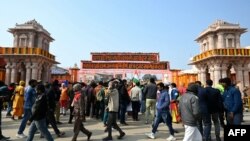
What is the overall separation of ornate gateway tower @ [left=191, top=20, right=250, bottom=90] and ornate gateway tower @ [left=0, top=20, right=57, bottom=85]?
21776 mm

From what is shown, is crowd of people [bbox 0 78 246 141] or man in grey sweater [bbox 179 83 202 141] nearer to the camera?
man in grey sweater [bbox 179 83 202 141]

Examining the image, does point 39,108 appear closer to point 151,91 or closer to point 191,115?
point 191,115

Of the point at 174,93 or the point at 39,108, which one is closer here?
the point at 39,108

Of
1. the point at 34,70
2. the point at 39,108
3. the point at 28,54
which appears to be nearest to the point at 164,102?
the point at 39,108

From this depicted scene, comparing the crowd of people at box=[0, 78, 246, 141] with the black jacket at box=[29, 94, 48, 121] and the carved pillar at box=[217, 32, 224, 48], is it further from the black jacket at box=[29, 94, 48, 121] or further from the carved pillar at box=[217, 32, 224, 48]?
the carved pillar at box=[217, 32, 224, 48]

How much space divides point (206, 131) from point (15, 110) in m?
8.19

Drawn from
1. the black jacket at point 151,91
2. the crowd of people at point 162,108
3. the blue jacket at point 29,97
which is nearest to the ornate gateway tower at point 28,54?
the crowd of people at point 162,108

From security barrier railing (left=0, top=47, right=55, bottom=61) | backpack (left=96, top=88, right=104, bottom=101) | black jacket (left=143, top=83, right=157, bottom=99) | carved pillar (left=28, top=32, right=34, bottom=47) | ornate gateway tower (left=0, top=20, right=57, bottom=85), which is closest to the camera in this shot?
black jacket (left=143, top=83, right=157, bottom=99)

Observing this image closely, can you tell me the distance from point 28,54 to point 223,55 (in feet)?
79.9

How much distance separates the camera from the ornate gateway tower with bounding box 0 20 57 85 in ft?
95.8

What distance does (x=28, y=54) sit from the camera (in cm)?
2880

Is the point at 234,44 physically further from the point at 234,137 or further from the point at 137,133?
the point at 234,137

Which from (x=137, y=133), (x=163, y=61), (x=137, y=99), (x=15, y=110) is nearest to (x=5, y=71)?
(x=163, y=61)

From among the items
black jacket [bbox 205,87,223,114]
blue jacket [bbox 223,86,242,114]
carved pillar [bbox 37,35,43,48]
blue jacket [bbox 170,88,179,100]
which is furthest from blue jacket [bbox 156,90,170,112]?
carved pillar [bbox 37,35,43,48]
